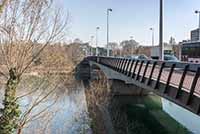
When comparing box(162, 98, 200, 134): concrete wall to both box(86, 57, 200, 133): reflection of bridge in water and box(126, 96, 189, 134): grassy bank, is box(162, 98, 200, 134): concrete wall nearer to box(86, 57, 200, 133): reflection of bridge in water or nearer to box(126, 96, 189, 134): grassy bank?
box(126, 96, 189, 134): grassy bank

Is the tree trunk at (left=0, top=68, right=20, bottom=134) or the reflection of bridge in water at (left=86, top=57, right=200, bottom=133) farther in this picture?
the tree trunk at (left=0, top=68, right=20, bottom=134)

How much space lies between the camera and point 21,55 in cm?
1452

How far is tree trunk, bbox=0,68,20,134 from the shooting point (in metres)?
14.3

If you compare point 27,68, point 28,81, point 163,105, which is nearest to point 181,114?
point 163,105

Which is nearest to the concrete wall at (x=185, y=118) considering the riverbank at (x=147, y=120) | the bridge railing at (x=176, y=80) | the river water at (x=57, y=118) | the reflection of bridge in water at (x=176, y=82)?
the riverbank at (x=147, y=120)

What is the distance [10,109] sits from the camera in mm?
14750

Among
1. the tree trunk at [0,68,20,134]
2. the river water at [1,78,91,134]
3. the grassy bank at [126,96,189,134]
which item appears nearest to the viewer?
the tree trunk at [0,68,20,134]

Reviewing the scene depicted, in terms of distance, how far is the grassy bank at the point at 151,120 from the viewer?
27203 millimetres

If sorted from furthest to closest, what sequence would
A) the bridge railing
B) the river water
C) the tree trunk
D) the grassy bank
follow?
1. the grassy bank
2. the river water
3. the tree trunk
4. the bridge railing

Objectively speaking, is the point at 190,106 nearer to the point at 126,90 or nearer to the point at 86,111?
the point at 86,111

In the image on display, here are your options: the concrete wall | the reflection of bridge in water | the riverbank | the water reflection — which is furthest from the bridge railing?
the concrete wall

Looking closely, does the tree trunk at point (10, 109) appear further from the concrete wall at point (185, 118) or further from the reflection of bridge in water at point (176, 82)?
the concrete wall at point (185, 118)

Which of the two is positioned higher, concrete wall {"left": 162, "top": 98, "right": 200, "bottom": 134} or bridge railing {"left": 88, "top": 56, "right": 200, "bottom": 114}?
bridge railing {"left": 88, "top": 56, "right": 200, "bottom": 114}

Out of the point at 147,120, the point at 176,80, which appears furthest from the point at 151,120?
the point at 176,80
